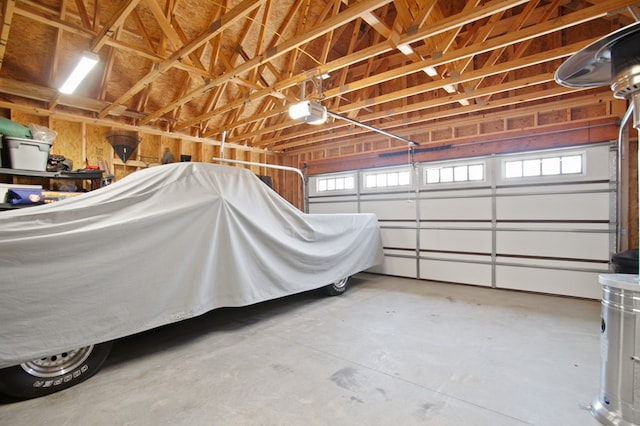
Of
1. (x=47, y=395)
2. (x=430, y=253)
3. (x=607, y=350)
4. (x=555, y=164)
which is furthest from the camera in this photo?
(x=430, y=253)

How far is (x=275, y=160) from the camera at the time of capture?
8438 millimetres

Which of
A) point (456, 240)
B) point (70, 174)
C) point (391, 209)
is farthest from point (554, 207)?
point (70, 174)

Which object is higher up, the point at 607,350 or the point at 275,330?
the point at 607,350

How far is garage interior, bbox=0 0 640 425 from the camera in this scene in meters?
2.21

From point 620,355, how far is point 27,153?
6360mm

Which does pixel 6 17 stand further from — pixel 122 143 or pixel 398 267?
pixel 398 267

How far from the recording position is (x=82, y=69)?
347 cm

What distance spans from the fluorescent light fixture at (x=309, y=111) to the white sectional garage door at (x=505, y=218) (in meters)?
3.29

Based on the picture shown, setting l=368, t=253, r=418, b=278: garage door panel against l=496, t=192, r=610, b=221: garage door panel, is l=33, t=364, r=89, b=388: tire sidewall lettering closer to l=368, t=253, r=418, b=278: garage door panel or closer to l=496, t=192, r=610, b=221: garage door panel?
l=368, t=253, r=418, b=278: garage door panel

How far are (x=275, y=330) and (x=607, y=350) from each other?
2.83 meters

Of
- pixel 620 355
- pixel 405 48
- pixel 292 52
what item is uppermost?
pixel 292 52

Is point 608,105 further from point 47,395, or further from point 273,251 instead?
point 47,395

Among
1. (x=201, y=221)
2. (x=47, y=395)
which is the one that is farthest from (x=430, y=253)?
(x=47, y=395)

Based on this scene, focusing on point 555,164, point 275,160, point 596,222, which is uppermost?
point 275,160
